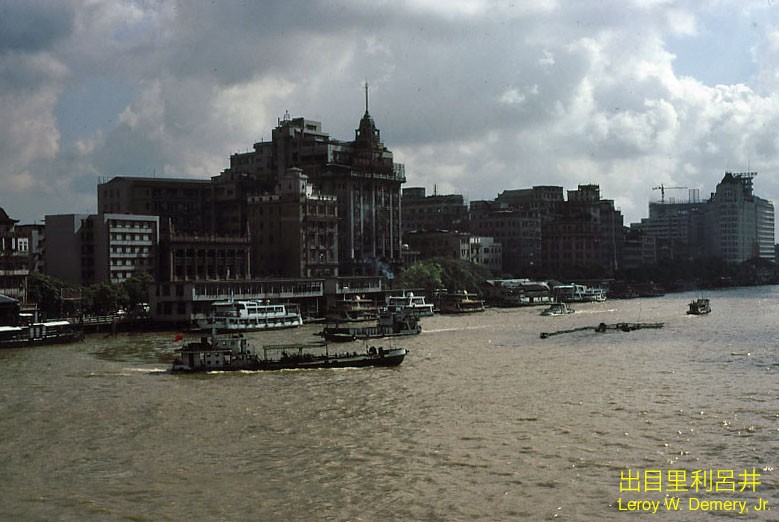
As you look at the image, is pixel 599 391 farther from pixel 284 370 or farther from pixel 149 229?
pixel 149 229

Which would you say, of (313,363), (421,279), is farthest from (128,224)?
(313,363)

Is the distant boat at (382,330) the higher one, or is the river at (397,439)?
the distant boat at (382,330)

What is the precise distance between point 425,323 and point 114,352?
5396 centimetres

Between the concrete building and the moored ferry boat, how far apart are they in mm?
43462

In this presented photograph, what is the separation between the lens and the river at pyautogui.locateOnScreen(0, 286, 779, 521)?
39.5 meters

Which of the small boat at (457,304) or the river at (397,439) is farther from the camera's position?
the small boat at (457,304)

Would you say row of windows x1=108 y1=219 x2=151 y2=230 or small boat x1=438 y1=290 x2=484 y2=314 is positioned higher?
row of windows x1=108 y1=219 x2=151 y2=230

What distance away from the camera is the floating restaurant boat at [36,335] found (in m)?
103

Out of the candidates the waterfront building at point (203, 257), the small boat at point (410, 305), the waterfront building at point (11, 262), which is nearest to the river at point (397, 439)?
the waterfront building at point (11, 262)

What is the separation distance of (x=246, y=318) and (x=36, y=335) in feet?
82.2

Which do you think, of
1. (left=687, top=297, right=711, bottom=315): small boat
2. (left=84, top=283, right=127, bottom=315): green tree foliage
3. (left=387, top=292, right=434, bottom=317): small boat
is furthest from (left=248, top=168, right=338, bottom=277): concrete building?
(left=687, top=297, right=711, bottom=315): small boat

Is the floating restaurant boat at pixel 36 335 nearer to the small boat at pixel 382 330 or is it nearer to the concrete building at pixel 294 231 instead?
the small boat at pixel 382 330

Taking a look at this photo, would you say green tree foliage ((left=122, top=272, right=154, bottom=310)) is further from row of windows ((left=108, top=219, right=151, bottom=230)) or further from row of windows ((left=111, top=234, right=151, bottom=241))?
row of windows ((left=108, top=219, right=151, bottom=230))

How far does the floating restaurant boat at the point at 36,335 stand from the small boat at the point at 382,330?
1102 inches
